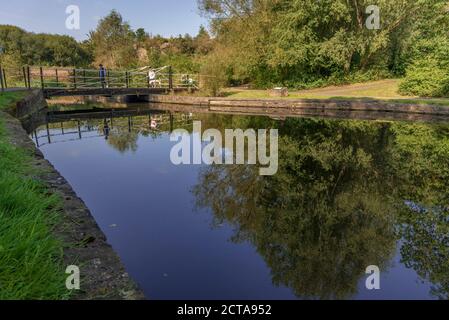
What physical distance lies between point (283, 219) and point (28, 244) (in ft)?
9.47

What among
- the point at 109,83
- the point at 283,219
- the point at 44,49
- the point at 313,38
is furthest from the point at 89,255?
the point at 44,49

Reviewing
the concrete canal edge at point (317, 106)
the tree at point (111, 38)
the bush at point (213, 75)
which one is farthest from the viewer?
the tree at point (111, 38)

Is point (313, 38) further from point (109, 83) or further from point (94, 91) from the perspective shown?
point (94, 91)

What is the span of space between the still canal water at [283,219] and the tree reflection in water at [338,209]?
16 millimetres

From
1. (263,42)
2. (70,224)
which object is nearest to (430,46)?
(263,42)

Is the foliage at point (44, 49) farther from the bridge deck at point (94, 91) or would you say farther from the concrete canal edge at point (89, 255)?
the concrete canal edge at point (89, 255)

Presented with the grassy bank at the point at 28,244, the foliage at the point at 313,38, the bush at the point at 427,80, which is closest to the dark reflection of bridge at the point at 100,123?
the grassy bank at the point at 28,244

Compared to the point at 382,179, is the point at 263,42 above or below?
above

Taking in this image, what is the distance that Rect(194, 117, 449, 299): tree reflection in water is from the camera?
3307mm

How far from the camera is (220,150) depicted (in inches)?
330

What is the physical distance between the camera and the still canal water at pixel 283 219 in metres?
3.10
